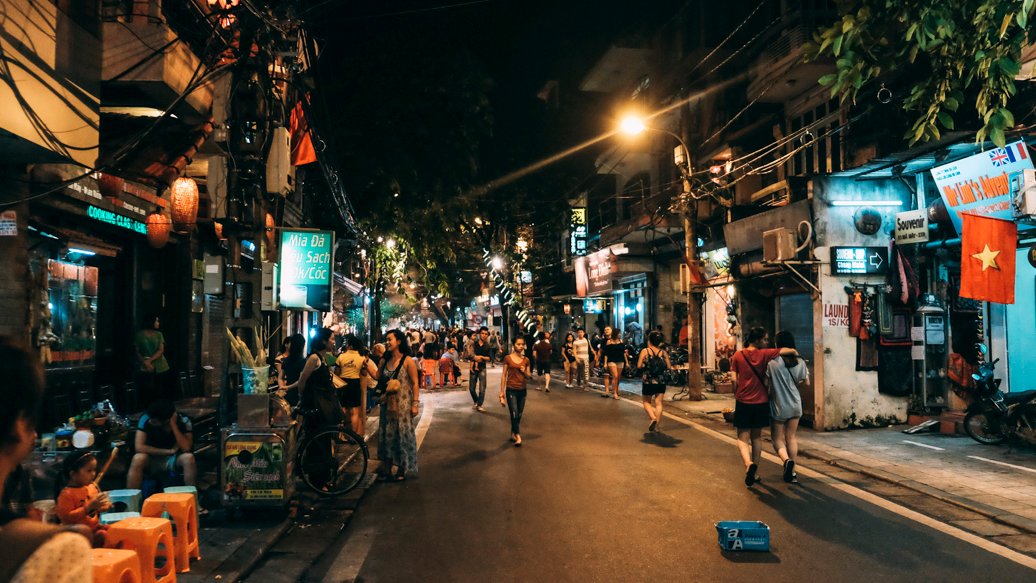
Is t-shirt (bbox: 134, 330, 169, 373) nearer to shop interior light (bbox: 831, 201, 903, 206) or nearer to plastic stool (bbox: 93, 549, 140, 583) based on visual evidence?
plastic stool (bbox: 93, 549, 140, 583)

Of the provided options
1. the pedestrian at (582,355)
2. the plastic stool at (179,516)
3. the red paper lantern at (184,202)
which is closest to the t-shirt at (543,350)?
the pedestrian at (582,355)

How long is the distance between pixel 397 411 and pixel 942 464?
790 cm

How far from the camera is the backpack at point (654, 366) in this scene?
1303cm

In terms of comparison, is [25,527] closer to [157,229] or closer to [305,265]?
[157,229]

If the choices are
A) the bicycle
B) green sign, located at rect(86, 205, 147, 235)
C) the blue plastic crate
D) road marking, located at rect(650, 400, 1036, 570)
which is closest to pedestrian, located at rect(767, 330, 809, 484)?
road marking, located at rect(650, 400, 1036, 570)

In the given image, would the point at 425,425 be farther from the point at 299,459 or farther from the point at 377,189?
the point at 377,189

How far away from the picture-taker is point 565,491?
26.3ft

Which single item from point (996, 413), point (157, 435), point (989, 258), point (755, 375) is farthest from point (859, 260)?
point (157, 435)

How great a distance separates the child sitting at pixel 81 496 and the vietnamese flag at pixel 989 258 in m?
11.5

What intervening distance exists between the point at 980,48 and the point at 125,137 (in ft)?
38.9

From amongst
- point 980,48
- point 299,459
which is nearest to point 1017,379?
point 980,48

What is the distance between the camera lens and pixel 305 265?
540 inches

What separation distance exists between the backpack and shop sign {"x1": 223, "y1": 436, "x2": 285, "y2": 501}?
7846 mm

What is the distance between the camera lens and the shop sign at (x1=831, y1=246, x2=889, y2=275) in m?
13.2
